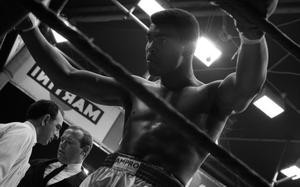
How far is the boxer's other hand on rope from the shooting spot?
1303 mm

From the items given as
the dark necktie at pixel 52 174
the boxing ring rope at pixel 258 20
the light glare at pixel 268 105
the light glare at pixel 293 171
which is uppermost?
the light glare at pixel 293 171

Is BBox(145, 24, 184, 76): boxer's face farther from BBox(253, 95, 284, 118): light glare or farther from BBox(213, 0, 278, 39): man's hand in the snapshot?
BBox(253, 95, 284, 118): light glare

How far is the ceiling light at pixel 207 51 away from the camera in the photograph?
4719 mm

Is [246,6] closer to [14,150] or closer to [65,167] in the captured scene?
[14,150]

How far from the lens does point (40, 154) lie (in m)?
6.70

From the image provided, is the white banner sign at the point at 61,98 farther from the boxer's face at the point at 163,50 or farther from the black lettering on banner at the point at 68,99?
the boxer's face at the point at 163,50

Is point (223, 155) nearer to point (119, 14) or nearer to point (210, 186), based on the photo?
point (119, 14)

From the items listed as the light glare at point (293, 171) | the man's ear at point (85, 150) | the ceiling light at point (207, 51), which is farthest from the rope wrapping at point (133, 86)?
the light glare at point (293, 171)

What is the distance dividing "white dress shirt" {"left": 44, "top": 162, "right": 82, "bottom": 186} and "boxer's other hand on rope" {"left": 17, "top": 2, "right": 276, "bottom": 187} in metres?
1.62

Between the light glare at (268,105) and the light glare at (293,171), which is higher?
the light glare at (293,171)

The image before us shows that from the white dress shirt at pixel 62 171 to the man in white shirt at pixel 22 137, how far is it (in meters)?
0.21

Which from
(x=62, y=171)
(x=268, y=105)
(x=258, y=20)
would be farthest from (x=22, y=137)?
(x=268, y=105)

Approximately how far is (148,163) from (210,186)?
5.38 meters

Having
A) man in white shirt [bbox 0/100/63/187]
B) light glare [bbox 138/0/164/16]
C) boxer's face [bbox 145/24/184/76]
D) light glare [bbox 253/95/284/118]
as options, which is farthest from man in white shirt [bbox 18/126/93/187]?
light glare [bbox 253/95/284/118]
